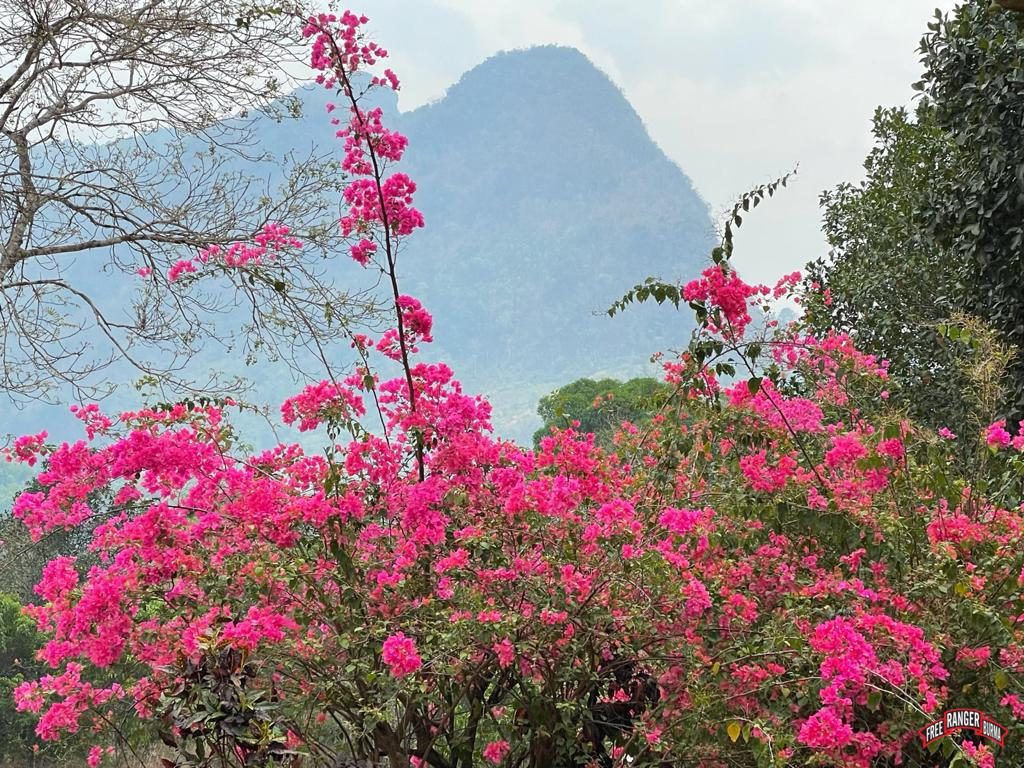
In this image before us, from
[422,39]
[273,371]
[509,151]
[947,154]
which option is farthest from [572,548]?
[422,39]

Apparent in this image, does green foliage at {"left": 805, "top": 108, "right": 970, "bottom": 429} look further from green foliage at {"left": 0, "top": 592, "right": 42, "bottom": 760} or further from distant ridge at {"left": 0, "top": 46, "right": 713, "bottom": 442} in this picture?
distant ridge at {"left": 0, "top": 46, "right": 713, "bottom": 442}

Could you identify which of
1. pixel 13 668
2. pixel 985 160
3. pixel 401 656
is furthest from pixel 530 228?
pixel 401 656

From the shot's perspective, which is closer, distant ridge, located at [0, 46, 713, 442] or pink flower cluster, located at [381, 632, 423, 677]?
pink flower cluster, located at [381, 632, 423, 677]

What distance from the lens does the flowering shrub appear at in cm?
280

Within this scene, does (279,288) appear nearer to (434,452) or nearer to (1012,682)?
(434,452)

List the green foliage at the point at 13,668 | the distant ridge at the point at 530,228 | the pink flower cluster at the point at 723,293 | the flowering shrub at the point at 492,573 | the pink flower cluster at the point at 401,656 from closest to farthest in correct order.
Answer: the pink flower cluster at the point at 401,656 < the flowering shrub at the point at 492,573 < the pink flower cluster at the point at 723,293 < the green foliage at the point at 13,668 < the distant ridge at the point at 530,228

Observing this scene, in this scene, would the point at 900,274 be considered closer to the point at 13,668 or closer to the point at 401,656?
the point at 401,656

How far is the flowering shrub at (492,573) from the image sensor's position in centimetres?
280

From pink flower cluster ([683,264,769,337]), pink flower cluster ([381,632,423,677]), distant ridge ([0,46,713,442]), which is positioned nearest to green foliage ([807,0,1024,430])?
pink flower cluster ([683,264,769,337])

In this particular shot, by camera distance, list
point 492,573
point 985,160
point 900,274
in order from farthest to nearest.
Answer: point 900,274, point 985,160, point 492,573

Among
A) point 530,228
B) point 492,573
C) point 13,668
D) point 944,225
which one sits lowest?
point 492,573

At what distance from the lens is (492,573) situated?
2.96 meters

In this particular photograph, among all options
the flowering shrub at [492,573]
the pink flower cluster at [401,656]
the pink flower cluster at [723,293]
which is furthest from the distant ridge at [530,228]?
the pink flower cluster at [401,656]

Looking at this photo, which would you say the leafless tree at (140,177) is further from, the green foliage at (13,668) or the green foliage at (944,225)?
the green foliage at (13,668)
